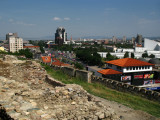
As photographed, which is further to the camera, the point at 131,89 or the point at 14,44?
the point at 14,44

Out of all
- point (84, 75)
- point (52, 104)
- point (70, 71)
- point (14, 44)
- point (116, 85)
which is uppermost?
point (14, 44)

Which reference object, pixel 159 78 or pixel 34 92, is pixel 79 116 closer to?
pixel 34 92

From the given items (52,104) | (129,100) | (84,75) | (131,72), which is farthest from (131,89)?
(131,72)

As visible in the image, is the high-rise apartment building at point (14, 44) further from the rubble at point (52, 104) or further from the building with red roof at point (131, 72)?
the rubble at point (52, 104)

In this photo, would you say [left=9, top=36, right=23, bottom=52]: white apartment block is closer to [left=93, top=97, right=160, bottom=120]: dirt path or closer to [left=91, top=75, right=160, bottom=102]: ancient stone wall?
[left=91, top=75, right=160, bottom=102]: ancient stone wall

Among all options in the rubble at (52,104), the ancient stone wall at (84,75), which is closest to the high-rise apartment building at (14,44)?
the ancient stone wall at (84,75)

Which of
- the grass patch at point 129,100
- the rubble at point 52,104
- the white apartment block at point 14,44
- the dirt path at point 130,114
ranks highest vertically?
the white apartment block at point 14,44

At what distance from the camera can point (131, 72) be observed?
22844 mm

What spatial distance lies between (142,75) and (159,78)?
3.19m

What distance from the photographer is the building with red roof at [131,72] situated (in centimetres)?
2166

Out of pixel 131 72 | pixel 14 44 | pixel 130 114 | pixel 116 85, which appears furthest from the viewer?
pixel 14 44

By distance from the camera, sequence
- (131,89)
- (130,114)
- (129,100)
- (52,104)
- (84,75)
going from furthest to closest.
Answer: (84,75) < (131,89) < (129,100) < (130,114) < (52,104)

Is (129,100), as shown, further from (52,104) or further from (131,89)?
(52,104)

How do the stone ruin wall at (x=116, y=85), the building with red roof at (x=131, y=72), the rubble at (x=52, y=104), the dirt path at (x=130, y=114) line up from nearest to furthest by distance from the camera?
1. the rubble at (x=52, y=104)
2. the dirt path at (x=130, y=114)
3. the stone ruin wall at (x=116, y=85)
4. the building with red roof at (x=131, y=72)
